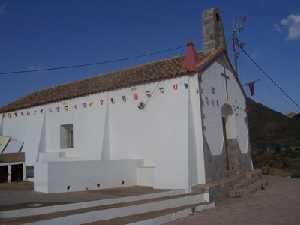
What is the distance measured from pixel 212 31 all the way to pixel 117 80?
5.27m

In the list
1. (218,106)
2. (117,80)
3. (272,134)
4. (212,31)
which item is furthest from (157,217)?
(272,134)

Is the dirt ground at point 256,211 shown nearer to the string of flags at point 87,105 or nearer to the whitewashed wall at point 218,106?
the whitewashed wall at point 218,106

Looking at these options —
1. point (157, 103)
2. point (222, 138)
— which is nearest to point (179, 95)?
point (157, 103)

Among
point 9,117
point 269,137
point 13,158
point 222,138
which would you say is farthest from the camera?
point 269,137

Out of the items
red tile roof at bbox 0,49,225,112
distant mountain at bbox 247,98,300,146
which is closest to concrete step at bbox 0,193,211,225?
red tile roof at bbox 0,49,225,112

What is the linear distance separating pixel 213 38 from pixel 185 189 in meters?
7.94

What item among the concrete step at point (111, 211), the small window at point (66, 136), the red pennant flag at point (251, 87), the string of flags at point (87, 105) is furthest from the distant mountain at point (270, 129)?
the concrete step at point (111, 211)

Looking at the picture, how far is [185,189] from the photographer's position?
45.5 feet

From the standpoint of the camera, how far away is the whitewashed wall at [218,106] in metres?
15.5

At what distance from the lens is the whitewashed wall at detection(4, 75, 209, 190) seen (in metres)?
14.6

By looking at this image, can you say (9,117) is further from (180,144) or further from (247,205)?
(247,205)

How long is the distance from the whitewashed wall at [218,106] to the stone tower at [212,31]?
1.37m

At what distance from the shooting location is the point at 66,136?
1927 centimetres

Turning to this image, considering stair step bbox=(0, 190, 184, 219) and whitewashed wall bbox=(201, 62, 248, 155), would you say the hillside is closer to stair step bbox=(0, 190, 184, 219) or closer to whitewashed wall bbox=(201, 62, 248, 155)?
whitewashed wall bbox=(201, 62, 248, 155)
